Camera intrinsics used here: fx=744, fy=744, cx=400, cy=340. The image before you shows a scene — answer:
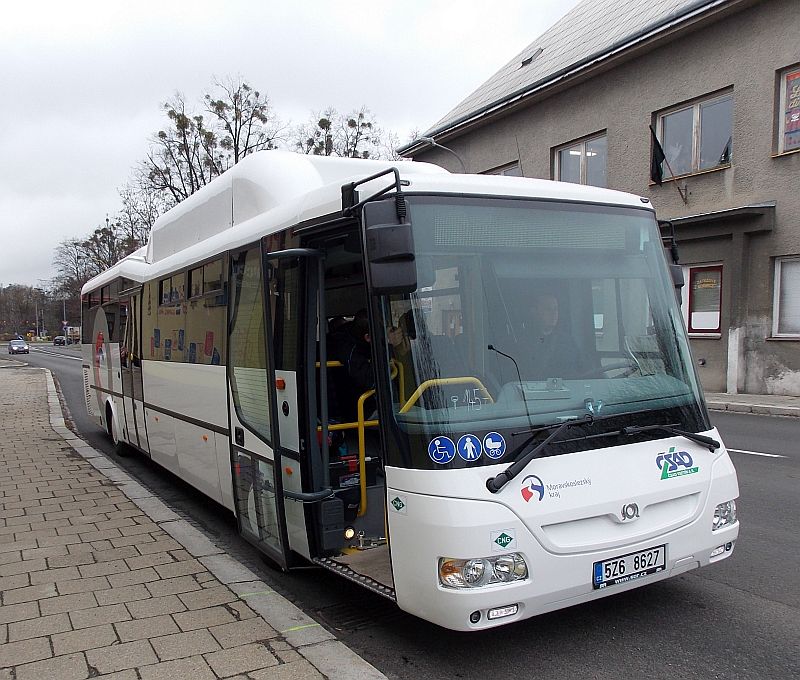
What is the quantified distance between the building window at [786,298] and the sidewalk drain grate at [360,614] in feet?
49.5

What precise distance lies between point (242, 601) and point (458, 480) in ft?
6.37

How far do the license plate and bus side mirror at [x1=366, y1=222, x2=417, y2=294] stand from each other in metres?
1.72

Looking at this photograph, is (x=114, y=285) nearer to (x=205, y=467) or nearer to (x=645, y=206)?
(x=205, y=467)

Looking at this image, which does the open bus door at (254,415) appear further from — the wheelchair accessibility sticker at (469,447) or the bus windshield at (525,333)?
the wheelchair accessibility sticker at (469,447)

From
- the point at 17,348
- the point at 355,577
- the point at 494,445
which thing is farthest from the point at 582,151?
the point at 17,348

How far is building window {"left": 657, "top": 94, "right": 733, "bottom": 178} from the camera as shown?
18.2 metres

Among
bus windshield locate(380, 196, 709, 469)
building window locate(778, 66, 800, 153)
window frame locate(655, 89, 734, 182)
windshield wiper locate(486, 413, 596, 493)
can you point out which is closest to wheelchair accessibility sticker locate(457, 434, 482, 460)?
bus windshield locate(380, 196, 709, 469)

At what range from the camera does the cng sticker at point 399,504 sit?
376 cm

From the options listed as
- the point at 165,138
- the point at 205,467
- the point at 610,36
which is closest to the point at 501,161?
the point at 610,36

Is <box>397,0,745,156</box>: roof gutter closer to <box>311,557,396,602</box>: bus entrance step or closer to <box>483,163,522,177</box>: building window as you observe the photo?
<box>483,163,522,177</box>: building window

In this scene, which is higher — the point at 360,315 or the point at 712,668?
the point at 360,315

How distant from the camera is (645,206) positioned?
472 centimetres

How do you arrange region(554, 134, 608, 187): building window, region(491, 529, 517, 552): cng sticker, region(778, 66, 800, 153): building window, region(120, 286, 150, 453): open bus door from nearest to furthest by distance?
region(491, 529, 517, 552): cng sticker → region(120, 286, 150, 453): open bus door → region(778, 66, 800, 153): building window → region(554, 134, 608, 187): building window

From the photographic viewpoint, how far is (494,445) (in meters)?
3.69
